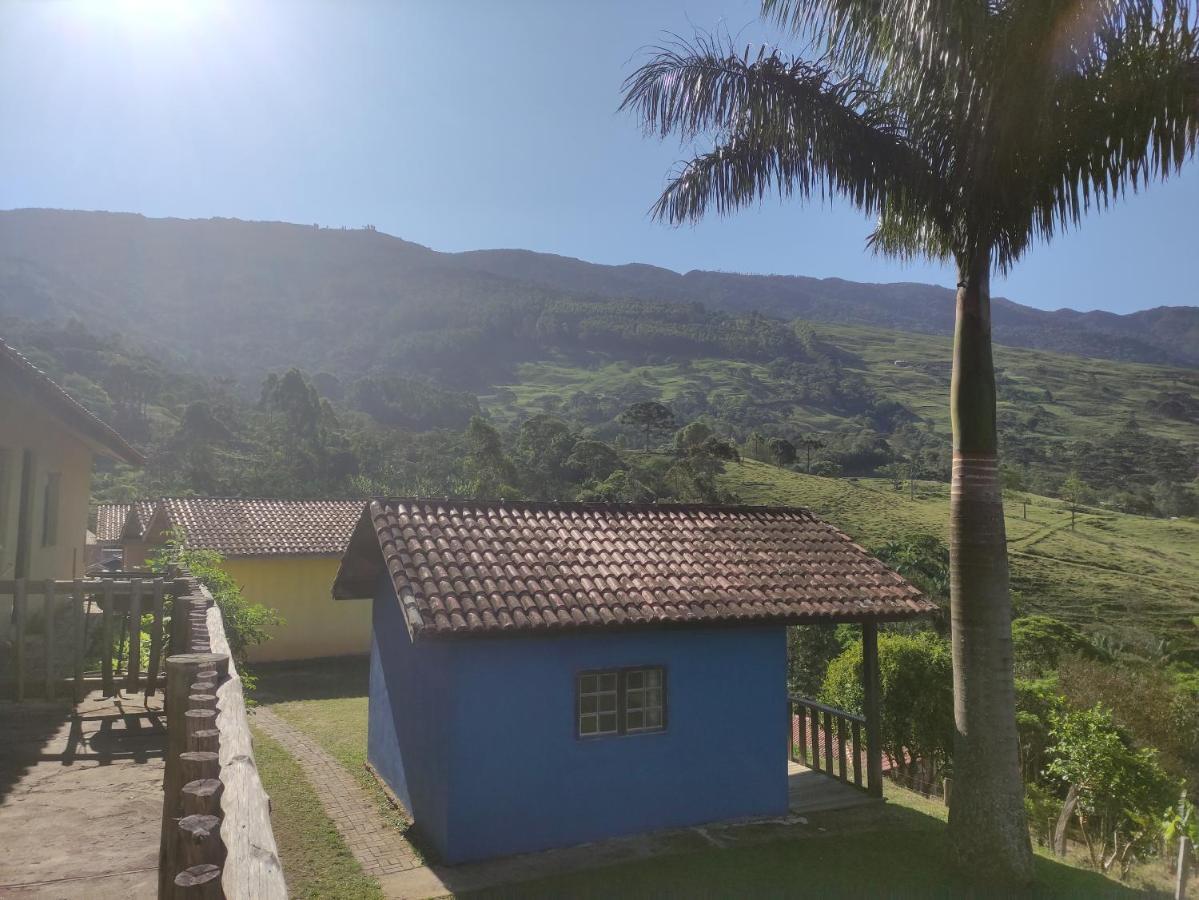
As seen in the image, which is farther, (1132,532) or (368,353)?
(368,353)

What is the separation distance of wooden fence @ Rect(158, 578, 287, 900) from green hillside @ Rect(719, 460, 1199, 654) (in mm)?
40772

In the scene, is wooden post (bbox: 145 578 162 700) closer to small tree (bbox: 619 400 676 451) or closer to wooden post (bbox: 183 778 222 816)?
wooden post (bbox: 183 778 222 816)

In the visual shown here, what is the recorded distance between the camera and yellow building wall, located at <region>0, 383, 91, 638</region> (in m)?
9.55

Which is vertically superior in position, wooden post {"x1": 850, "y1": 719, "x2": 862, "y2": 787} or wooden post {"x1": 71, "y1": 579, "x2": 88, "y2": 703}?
wooden post {"x1": 71, "y1": 579, "x2": 88, "y2": 703}

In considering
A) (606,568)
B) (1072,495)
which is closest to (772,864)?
(606,568)

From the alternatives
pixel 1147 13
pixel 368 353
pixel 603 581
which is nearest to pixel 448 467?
pixel 603 581

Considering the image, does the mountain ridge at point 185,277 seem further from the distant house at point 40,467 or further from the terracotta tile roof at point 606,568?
the terracotta tile roof at point 606,568

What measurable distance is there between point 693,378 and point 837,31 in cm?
13737

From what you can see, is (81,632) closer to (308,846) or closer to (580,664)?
(308,846)

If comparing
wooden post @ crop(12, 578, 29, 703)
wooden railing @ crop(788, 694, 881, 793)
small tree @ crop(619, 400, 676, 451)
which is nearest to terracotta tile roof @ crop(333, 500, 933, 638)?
wooden railing @ crop(788, 694, 881, 793)

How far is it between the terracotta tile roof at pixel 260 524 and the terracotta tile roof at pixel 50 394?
10832mm

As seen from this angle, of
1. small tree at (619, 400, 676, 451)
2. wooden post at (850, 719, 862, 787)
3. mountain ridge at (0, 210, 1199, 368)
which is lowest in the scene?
wooden post at (850, 719, 862, 787)

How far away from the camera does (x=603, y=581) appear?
33.0 ft

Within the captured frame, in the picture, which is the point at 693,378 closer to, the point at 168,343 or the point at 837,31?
the point at 168,343
